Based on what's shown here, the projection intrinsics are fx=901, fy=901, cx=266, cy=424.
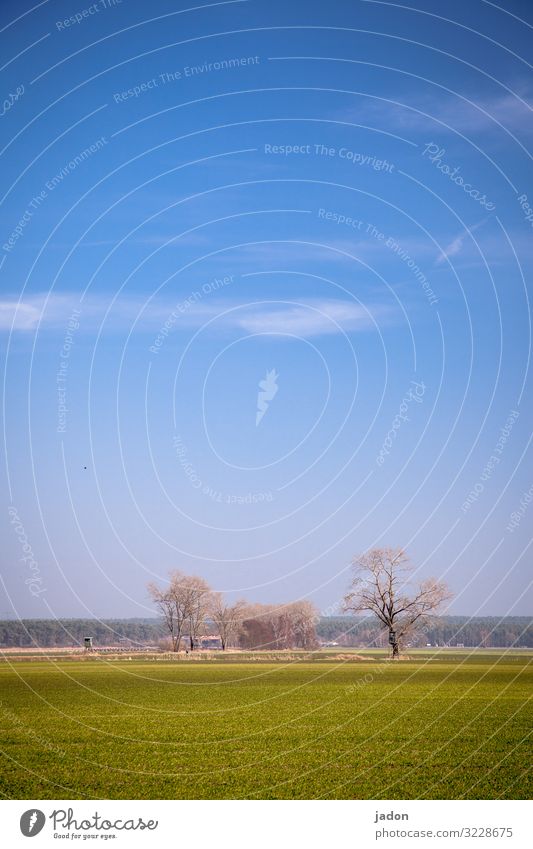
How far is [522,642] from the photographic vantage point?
7707 inches

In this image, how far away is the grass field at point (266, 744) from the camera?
1962 cm

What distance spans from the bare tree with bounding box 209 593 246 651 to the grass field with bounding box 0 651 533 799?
368 ft

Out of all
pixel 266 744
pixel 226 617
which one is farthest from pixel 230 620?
pixel 266 744

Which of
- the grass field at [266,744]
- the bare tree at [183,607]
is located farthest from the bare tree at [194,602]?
the grass field at [266,744]

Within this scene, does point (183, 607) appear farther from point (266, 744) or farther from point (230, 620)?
point (266, 744)

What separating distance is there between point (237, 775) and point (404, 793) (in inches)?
160

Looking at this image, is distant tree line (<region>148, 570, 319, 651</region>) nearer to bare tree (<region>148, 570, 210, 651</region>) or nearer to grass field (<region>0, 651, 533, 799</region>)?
bare tree (<region>148, 570, 210, 651</region>)

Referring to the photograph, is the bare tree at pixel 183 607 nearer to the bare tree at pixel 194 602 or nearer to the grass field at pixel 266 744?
the bare tree at pixel 194 602

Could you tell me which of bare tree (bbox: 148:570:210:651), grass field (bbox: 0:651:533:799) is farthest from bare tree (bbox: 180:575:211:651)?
grass field (bbox: 0:651:533:799)

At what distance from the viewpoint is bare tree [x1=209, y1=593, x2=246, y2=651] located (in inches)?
6304

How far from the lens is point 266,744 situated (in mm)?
26203

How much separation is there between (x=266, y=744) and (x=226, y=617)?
469 ft
